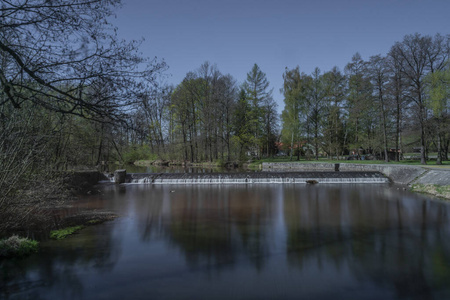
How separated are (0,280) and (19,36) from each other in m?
4.17

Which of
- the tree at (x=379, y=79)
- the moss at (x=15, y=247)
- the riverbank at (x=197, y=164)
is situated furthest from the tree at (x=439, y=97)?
the moss at (x=15, y=247)

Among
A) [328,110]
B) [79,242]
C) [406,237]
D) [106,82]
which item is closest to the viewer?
[106,82]

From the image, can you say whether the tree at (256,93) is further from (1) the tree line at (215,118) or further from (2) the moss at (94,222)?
(2) the moss at (94,222)

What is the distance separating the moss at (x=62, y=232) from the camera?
784cm

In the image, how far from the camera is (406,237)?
26.8ft

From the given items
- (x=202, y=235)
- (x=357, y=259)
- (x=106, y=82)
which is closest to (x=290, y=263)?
(x=357, y=259)

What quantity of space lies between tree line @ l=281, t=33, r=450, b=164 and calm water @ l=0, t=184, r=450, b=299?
49.2 feet

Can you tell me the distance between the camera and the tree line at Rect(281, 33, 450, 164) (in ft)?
77.9

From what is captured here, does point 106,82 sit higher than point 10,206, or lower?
higher

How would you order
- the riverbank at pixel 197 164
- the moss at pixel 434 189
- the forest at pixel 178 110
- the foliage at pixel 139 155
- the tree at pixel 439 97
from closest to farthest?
the forest at pixel 178 110
the moss at pixel 434 189
the tree at pixel 439 97
the riverbank at pixel 197 164
the foliage at pixel 139 155

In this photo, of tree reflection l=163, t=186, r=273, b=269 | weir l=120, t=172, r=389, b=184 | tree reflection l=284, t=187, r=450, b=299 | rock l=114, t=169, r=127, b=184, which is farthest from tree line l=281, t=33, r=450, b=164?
rock l=114, t=169, r=127, b=184

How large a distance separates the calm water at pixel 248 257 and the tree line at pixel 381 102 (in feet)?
49.2

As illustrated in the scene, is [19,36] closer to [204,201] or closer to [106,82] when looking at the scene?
[106,82]

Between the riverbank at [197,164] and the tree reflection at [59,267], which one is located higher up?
the riverbank at [197,164]
